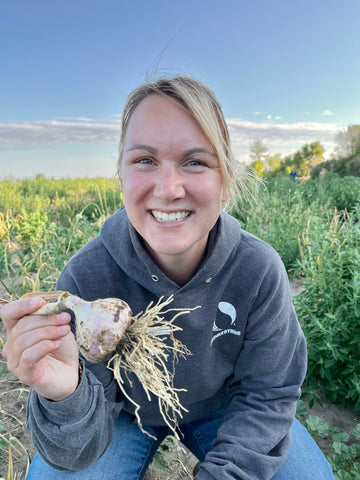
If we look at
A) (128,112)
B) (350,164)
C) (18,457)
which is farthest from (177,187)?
(350,164)

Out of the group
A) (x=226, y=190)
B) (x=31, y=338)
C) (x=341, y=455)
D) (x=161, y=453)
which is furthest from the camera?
(x=161, y=453)

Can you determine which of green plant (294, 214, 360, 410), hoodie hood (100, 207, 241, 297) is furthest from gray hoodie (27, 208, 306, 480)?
green plant (294, 214, 360, 410)

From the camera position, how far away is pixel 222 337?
1.53 meters

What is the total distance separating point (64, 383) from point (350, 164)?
17.0 m

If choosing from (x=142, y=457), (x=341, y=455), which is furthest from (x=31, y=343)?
(x=341, y=455)

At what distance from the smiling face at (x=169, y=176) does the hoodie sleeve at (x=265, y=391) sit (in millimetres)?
392

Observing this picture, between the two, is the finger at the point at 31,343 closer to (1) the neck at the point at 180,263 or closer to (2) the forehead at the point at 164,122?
(1) the neck at the point at 180,263

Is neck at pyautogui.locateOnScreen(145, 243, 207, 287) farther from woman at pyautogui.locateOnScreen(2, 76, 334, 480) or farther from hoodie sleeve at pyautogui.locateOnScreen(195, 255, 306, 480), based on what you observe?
hoodie sleeve at pyautogui.locateOnScreen(195, 255, 306, 480)

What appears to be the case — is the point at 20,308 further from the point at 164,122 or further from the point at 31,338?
the point at 164,122

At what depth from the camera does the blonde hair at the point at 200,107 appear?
1.24 meters

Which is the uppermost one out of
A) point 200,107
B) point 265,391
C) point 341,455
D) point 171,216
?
point 200,107

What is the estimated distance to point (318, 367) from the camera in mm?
2482

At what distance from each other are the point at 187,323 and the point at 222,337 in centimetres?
17

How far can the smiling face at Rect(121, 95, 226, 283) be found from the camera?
Result: 122cm
